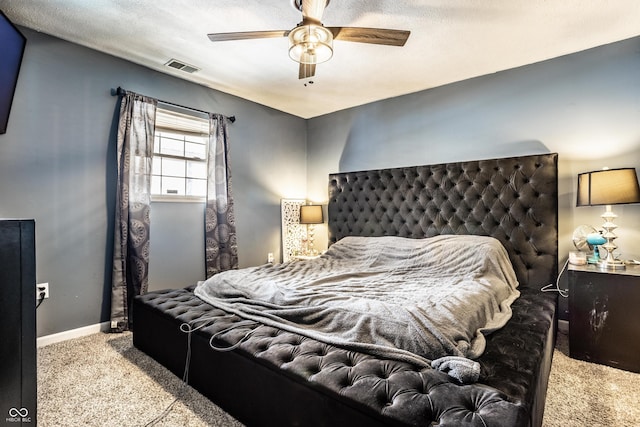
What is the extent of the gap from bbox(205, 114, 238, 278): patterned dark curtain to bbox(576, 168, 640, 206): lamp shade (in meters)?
3.29

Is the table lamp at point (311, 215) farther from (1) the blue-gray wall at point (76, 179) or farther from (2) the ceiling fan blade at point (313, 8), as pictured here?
(2) the ceiling fan blade at point (313, 8)

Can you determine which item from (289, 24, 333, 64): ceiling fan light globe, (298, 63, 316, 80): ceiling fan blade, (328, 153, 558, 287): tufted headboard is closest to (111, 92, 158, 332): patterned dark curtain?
(298, 63, 316, 80): ceiling fan blade

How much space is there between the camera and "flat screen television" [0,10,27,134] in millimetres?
1986

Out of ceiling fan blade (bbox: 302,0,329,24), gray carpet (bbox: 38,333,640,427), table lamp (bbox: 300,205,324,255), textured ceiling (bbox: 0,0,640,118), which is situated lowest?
gray carpet (bbox: 38,333,640,427)

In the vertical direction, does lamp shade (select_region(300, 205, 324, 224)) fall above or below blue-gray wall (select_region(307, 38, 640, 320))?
below

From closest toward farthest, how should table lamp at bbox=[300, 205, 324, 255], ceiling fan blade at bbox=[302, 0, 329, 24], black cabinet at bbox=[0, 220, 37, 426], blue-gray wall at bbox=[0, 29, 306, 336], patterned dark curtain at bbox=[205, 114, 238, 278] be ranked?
Answer: black cabinet at bbox=[0, 220, 37, 426], ceiling fan blade at bbox=[302, 0, 329, 24], blue-gray wall at bbox=[0, 29, 306, 336], patterned dark curtain at bbox=[205, 114, 238, 278], table lamp at bbox=[300, 205, 324, 255]

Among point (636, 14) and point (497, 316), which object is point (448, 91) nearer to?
point (636, 14)

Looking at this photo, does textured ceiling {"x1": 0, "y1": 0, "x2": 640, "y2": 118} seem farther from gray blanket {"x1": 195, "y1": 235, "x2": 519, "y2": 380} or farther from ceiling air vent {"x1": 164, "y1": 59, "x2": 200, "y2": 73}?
gray blanket {"x1": 195, "y1": 235, "x2": 519, "y2": 380}

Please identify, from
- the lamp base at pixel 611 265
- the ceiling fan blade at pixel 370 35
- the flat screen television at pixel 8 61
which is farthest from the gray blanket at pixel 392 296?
the flat screen television at pixel 8 61

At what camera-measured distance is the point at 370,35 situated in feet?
6.36

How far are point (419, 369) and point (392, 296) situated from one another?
0.68 metres

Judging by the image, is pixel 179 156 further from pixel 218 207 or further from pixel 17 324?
pixel 17 324

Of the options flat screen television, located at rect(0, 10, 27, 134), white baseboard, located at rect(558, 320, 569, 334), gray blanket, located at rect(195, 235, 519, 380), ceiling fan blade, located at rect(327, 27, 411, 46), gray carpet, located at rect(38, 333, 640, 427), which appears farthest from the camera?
white baseboard, located at rect(558, 320, 569, 334)

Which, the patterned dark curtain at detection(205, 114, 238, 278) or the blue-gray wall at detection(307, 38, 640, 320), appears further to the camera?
the patterned dark curtain at detection(205, 114, 238, 278)
